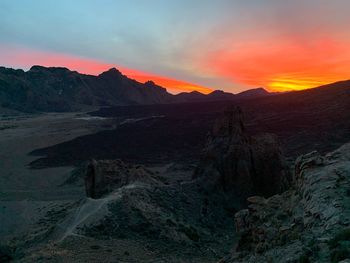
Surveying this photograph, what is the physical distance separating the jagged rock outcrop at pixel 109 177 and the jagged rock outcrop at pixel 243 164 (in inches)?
155

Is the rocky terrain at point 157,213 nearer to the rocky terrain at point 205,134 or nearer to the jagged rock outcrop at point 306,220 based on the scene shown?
the jagged rock outcrop at point 306,220

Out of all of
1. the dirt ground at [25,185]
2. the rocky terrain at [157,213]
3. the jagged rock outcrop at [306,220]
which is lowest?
the dirt ground at [25,185]

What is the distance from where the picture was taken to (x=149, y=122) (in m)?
98.2

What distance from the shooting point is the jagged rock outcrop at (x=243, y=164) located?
29.5 meters

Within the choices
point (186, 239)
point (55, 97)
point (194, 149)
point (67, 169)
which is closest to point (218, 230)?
point (186, 239)

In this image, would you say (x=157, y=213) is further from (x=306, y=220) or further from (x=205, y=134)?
(x=205, y=134)

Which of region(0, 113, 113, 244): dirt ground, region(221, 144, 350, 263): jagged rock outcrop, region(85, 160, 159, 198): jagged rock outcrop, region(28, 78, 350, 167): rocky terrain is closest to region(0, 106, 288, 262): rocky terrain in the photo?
region(85, 160, 159, 198): jagged rock outcrop

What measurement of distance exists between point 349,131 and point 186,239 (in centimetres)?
3869

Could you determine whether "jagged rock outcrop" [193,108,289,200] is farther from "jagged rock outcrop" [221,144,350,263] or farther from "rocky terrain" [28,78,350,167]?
"rocky terrain" [28,78,350,167]

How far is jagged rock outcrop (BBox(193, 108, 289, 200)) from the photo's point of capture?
96.8 feet

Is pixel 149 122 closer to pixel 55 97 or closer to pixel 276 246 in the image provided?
pixel 276 246

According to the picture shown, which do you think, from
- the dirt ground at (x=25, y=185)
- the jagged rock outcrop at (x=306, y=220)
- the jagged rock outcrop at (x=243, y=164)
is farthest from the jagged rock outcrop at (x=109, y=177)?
the jagged rock outcrop at (x=306, y=220)

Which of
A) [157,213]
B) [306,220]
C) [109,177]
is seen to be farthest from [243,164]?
[306,220]

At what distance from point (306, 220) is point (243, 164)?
1700 cm
